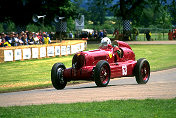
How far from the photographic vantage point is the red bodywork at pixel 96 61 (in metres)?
15.6

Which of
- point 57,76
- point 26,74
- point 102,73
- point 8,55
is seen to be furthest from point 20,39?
point 102,73

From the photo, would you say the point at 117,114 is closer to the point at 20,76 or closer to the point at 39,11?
the point at 20,76

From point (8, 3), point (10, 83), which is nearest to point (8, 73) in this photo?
point (10, 83)

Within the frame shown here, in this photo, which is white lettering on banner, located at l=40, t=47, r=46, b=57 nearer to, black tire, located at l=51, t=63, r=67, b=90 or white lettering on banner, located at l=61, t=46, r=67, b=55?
white lettering on banner, located at l=61, t=46, r=67, b=55

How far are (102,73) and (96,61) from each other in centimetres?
74

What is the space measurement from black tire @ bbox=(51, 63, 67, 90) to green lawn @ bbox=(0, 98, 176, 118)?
4589 mm

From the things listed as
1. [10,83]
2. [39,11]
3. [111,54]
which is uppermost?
[39,11]

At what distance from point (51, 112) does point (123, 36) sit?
4920cm

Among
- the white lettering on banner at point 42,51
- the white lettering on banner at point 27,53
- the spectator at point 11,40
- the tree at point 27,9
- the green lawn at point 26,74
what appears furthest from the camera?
the tree at point 27,9

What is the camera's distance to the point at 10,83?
20.6 metres

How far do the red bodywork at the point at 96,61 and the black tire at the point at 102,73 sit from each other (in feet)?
1.20

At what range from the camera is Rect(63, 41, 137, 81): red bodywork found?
15.6 metres

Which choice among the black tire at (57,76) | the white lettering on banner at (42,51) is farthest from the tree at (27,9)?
the black tire at (57,76)

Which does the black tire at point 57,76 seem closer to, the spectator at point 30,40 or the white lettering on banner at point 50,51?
the white lettering on banner at point 50,51
